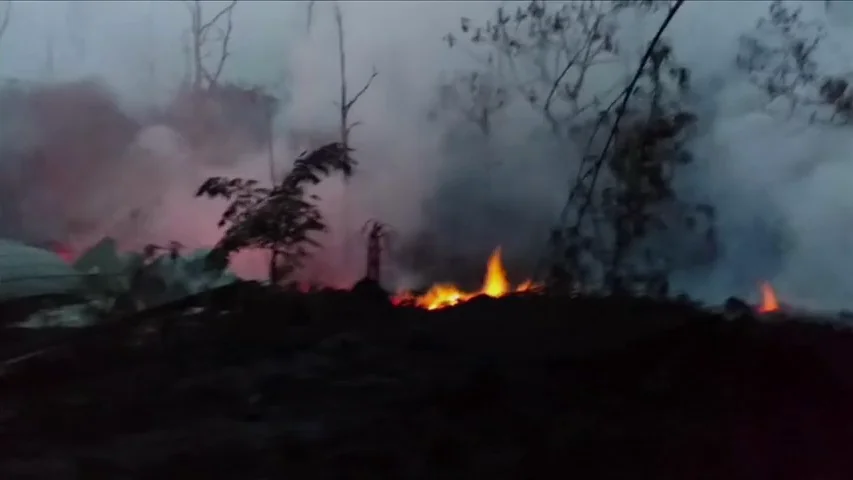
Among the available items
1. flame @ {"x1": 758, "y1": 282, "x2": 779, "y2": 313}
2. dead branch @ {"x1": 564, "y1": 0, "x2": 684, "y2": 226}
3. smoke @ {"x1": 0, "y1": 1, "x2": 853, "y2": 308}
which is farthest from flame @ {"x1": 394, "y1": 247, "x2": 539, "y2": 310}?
flame @ {"x1": 758, "y1": 282, "x2": 779, "y2": 313}

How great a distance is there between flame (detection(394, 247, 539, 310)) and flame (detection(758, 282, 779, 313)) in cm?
41

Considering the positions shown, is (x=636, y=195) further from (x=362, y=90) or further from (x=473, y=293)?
(x=362, y=90)

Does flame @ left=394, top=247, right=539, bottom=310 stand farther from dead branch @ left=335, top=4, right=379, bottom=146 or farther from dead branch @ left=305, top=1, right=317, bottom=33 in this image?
dead branch @ left=305, top=1, right=317, bottom=33

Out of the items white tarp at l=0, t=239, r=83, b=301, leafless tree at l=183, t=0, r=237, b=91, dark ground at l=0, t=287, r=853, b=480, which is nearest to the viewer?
dark ground at l=0, t=287, r=853, b=480

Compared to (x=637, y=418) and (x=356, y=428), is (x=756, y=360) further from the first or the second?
(x=356, y=428)

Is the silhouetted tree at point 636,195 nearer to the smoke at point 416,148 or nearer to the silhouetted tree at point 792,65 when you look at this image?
the smoke at point 416,148

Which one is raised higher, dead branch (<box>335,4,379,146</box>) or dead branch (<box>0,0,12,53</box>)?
dead branch (<box>0,0,12,53</box>)

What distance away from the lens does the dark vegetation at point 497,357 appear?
124 cm

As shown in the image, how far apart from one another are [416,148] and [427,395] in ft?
1.91

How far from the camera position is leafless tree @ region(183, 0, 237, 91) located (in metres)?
1.72

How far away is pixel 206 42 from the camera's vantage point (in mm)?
1724

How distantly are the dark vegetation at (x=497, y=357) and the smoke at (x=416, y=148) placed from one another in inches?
1.3

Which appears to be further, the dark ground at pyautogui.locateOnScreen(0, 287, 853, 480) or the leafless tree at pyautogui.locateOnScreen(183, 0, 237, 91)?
the leafless tree at pyautogui.locateOnScreen(183, 0, 237, 91)

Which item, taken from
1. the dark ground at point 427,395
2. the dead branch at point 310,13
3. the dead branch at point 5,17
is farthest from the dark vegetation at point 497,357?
the dead branch at point 5,17
